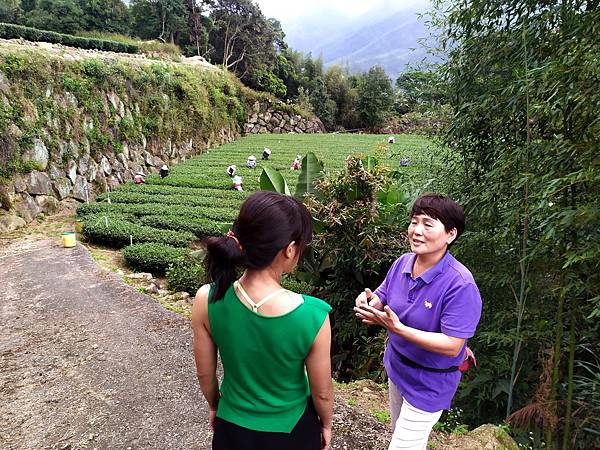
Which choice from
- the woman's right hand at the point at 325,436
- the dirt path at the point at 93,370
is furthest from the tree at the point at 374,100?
the woman's right hand at the point at 325,436

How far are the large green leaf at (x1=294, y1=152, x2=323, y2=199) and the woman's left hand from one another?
319 cm

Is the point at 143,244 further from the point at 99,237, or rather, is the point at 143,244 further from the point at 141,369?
the point at 141,369

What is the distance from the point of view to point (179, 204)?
36.7 ft

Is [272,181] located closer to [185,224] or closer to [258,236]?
[258,236]

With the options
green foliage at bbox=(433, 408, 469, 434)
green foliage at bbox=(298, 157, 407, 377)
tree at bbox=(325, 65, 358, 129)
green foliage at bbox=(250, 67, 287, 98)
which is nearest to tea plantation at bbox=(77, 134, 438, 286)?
green foliage at bbox=(298, 157, 407, 377)

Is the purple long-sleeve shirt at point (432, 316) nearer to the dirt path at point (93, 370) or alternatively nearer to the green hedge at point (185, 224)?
the dirt path at point (93, 370)

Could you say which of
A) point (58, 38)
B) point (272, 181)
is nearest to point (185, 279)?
point (272, 181)

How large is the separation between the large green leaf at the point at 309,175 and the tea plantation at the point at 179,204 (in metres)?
0.76

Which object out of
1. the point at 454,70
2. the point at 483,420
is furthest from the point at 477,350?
the point at 454,70

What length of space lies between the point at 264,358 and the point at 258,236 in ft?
1.26

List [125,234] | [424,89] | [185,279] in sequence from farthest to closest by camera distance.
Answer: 1. [125,234]
2. [185,279]
3. [424,89]

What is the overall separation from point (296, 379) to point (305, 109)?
97.8ft

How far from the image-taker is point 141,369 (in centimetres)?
390

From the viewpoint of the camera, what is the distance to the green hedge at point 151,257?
7.52 m
